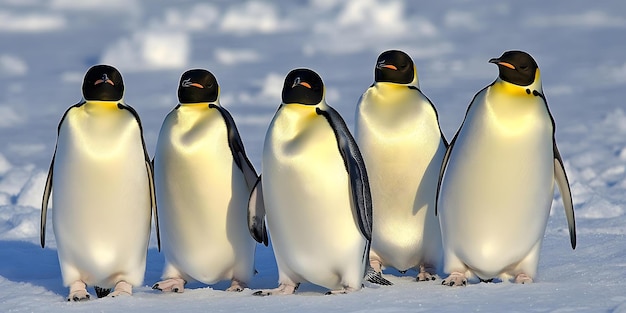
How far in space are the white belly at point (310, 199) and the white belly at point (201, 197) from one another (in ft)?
0.91

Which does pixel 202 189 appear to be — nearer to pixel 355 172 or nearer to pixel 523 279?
pixel 355 172

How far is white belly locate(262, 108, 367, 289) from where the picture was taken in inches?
171

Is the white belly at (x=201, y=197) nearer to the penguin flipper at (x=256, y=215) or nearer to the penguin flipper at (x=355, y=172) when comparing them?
the penguin flipper at (x=256, y=215)

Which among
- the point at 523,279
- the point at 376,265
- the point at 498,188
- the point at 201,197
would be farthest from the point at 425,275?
the point at 201,197

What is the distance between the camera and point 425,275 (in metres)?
4.86

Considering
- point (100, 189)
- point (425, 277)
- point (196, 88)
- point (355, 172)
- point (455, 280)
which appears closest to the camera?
point (355, 172)

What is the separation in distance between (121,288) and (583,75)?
35.2 ft

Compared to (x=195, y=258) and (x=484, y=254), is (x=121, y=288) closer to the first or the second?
(x=195, y=258)

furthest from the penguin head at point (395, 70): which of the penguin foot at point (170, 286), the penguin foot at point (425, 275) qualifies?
the penguin foot at point (170, 286)

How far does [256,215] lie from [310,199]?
0.32 metres

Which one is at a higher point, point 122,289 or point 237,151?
point 237,151

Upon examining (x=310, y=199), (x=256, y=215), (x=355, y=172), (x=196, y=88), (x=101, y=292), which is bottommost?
(x=101, y=292)

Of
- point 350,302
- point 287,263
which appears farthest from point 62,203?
point 350,302

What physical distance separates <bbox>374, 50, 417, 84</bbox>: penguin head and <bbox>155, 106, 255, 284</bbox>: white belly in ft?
2.66
